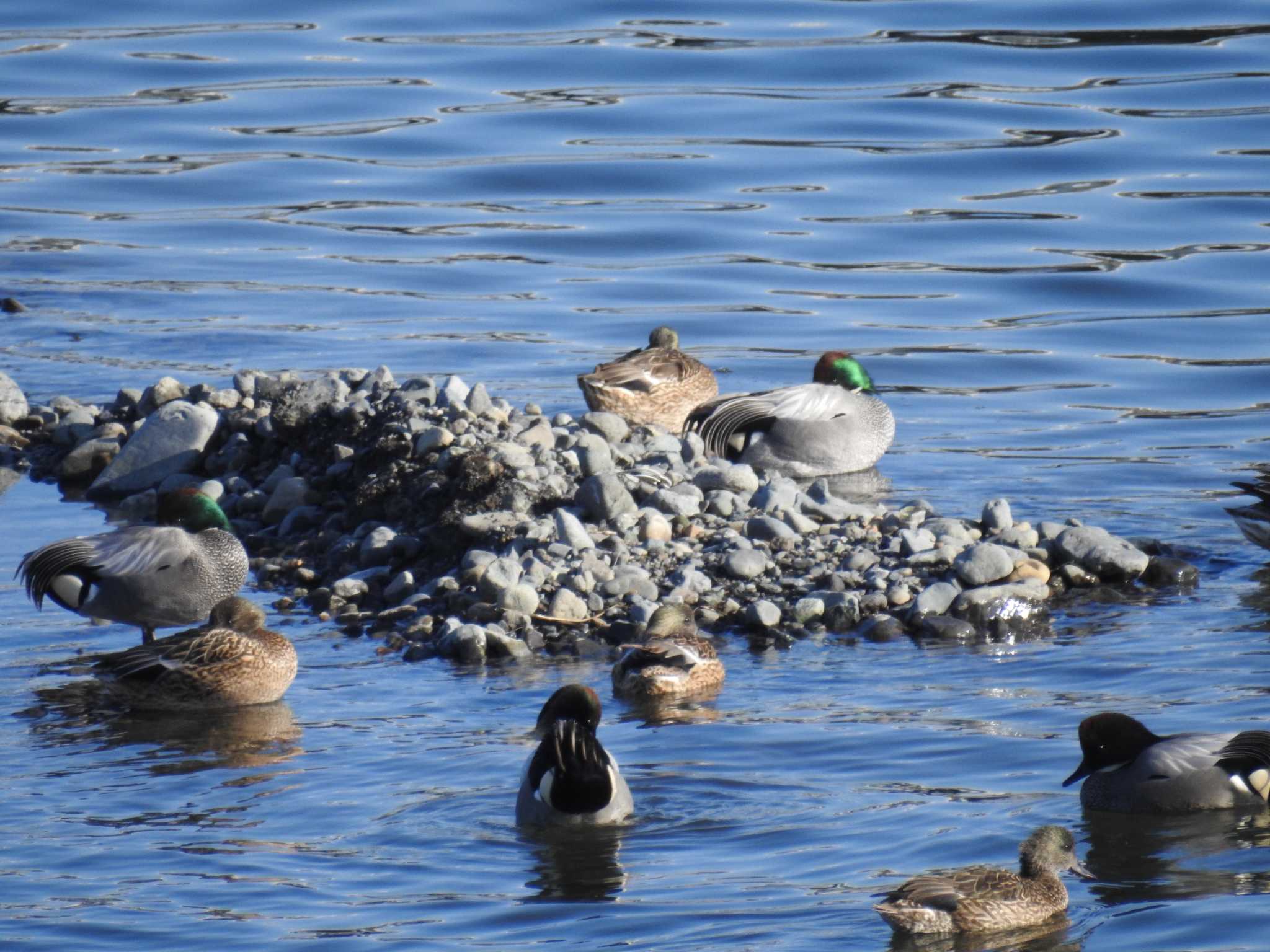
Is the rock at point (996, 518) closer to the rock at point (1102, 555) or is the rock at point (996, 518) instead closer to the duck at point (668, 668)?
the rock at point (1102, 555)

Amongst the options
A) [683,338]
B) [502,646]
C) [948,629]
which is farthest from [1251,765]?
[683,338]

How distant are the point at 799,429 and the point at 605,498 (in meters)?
3.41

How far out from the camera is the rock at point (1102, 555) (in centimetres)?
1088

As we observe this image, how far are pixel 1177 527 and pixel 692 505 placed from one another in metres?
2.94

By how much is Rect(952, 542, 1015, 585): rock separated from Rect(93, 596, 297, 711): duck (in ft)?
11.1

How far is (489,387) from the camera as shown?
49.9 ft

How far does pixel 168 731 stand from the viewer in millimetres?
9008

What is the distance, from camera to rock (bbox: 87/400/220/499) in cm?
1285

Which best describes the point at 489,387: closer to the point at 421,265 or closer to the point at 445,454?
the point at 445,454

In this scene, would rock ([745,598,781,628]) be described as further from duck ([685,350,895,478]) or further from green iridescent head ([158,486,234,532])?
duck ([685,350,895,478])

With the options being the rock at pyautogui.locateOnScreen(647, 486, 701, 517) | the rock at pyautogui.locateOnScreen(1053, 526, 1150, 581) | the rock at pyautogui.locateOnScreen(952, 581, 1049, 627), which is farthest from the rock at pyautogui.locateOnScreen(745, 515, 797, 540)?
the rock at pyautogui.locateOnScreen(1053, 526, 1150, 581)

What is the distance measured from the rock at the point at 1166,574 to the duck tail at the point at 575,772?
4.48 meters

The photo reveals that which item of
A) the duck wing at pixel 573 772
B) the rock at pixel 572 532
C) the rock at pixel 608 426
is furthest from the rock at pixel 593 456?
the duck wing at pixel 573 772

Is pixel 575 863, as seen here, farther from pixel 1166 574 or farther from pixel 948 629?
pixel 1166 574
